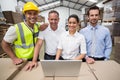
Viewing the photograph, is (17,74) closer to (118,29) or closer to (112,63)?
(112,63)

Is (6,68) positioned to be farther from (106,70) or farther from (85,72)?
(106,70)

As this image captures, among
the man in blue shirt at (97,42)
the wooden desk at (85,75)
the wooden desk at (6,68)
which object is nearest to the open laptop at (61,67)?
the wooden desk at (85,75)

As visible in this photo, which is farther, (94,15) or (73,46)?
(94,15)

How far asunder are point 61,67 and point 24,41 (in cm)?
79

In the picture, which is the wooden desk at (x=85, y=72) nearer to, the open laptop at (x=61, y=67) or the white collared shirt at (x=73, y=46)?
the open laptop at (x=61, y=67)

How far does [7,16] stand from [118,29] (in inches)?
157

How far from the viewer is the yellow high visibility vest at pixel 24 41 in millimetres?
1932

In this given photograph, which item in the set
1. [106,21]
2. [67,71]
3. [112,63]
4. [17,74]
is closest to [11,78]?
[17,74]

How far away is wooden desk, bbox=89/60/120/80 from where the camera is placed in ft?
4.53

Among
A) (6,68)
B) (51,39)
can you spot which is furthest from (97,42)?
(6,68)

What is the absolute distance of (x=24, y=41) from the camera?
195 centimetres

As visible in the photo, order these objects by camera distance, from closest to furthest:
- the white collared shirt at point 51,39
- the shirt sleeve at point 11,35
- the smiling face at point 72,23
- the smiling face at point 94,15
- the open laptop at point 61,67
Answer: the open laptop at point 61,67 < the shirt sleeve at point 11,35 < the smiling face at point 72,23 < the smiling face at point 94,15 < the white collared shirt at point 51,39

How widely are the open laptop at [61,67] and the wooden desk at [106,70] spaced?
0.75 feet

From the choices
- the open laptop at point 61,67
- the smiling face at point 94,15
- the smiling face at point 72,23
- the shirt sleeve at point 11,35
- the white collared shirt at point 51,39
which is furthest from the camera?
the white collared shirt at point 51,39
